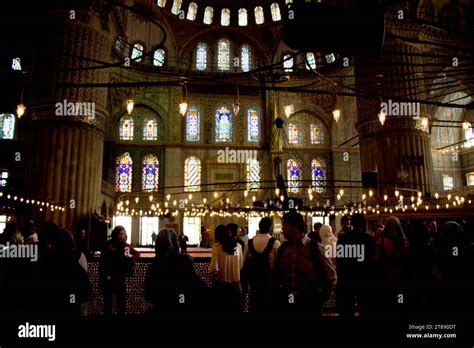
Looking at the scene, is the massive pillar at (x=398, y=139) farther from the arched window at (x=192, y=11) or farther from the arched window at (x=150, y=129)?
the arched window at (x=192, y=11)

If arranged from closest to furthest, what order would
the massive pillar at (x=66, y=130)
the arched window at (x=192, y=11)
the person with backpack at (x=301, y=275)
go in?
the person with backpack at (x=301, y=275)
the massive pillar at (x=66, y=130)
the arched window at (x=192, y=11)

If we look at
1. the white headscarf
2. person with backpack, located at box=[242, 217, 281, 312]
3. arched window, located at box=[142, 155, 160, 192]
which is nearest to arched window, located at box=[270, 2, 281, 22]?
arched window, located at box=[142, 155, 160, 192]

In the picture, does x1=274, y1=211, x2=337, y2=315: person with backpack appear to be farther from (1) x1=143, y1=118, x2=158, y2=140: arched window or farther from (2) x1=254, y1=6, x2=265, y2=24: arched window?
(2) x1=254, y1=6, x2=265, y2=24: arched window

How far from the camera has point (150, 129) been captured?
22984 mm

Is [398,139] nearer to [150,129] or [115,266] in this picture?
[115,266]

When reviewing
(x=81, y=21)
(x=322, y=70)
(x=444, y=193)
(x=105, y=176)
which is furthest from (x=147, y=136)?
(x=444, y=193)

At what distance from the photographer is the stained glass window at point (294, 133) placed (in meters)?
24.1

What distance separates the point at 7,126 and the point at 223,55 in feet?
47.4

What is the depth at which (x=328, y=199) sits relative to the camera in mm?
23234

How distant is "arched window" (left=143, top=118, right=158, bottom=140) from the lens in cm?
2288

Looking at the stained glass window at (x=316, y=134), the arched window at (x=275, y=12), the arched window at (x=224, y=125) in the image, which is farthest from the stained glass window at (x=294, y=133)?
the arched window at (x=275, y=12)

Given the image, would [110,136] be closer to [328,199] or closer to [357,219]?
[328,199]

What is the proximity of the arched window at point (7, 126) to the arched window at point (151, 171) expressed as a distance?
7515 mm

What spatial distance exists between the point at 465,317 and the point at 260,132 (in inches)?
830
